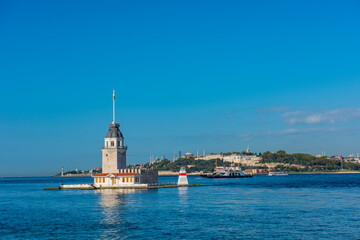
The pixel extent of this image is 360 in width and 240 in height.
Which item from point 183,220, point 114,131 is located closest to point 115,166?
point 114,131

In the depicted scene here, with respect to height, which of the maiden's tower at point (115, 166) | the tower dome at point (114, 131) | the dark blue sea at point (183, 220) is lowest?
the dark blue sea at point (183, 220)

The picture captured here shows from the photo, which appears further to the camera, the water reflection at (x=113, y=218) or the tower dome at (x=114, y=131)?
the tower dome at (x=114, y=131)

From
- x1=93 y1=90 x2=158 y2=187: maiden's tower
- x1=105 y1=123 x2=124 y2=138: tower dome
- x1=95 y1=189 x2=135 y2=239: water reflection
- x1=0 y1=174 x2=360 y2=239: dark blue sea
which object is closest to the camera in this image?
x1=0 y1=174 x2=360 y2=239: dark blue sea

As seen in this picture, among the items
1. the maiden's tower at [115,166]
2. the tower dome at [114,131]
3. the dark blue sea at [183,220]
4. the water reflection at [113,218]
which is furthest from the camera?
the tower dome at [114,131]

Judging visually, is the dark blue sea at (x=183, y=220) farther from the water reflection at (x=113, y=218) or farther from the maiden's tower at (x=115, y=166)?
the maiden's tower at (x=115, y=166)

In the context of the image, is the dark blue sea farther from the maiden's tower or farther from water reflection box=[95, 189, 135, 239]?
the maiden's tower

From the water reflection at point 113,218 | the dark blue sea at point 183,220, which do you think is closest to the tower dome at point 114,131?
the water reflection at point 113,218

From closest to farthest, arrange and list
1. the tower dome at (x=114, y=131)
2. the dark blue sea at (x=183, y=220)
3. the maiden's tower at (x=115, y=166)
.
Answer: the dark blue sea at (x=183, y=220), the maiden's tower at (x=115, y=166), the tower dome at (x=114, y=131)

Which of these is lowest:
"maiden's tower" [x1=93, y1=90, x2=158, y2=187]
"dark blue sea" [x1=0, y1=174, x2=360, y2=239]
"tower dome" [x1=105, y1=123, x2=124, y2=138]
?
"dark blue sea" [x1=0, y1=174, x2=360, y2=239]

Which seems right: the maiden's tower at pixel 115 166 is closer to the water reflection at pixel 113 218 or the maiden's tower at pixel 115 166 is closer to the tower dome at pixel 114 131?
the tower dome at pixel 114 131

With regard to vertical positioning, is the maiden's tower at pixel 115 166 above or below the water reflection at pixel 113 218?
above

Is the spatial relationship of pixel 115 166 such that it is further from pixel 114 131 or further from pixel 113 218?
pixel 113 218

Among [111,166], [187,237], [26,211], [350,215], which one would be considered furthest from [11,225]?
[111,166]

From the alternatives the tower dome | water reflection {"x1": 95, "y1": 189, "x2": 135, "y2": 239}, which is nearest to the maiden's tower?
the tower dome
